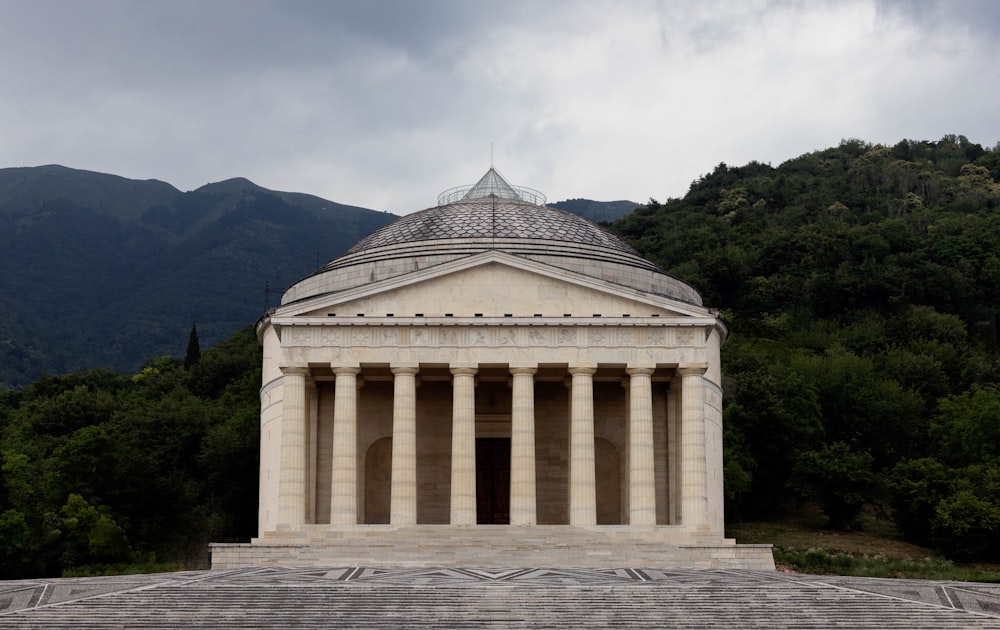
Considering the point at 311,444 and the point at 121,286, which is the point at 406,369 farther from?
the point at 121,286

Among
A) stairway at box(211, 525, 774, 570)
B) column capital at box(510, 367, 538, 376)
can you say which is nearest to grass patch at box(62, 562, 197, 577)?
stairway at box(211, 525, 774, 570)

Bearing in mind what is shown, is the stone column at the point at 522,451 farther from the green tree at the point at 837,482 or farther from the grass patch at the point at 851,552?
the green tree at the point at 837,482

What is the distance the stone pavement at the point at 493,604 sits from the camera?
27359 millimetres

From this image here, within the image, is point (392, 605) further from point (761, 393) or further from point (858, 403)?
point (858, 403)

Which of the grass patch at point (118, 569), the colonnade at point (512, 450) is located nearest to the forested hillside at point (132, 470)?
the grass patch at point (118, 569)

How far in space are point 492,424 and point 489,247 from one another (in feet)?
23.7

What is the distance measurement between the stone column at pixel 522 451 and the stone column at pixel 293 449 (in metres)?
7.04

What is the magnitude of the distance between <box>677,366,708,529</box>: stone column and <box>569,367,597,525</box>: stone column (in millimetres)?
3112

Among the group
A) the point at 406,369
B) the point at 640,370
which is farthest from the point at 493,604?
the point at 640,370

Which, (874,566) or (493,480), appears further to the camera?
(493,480)

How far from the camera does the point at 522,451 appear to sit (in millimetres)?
44625

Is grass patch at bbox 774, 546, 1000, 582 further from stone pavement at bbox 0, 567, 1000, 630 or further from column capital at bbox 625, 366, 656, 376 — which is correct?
stone pavement at bbox 0, 567, 1000, 630

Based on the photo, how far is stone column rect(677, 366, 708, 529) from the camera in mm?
45094

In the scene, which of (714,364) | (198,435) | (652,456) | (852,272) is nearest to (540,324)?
(652,456)
